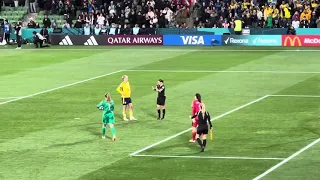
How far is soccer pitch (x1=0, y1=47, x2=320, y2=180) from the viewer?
2891 centimetres

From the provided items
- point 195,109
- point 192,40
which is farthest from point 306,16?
point 195,109

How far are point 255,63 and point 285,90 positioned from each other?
36.9ft

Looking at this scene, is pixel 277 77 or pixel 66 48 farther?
pixel 66 48

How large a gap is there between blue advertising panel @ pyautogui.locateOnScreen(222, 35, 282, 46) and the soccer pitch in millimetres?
3230

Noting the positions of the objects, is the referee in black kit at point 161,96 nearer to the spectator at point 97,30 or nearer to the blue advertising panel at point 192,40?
the blue advertising panel at point 192,40

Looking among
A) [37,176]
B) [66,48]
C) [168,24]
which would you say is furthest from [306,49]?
[37,176]

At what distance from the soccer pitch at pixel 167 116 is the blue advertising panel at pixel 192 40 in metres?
4.78

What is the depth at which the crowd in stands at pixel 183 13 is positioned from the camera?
6912cm

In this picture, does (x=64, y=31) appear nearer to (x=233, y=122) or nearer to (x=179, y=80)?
(x=179, y=80)

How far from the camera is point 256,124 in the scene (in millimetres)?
36062

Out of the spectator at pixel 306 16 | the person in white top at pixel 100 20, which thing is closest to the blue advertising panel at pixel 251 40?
the spectator at pixel 306 16

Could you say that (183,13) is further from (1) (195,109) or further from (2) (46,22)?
(1) (195,109)

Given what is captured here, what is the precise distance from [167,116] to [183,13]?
1380 inches

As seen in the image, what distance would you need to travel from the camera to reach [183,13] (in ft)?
238
